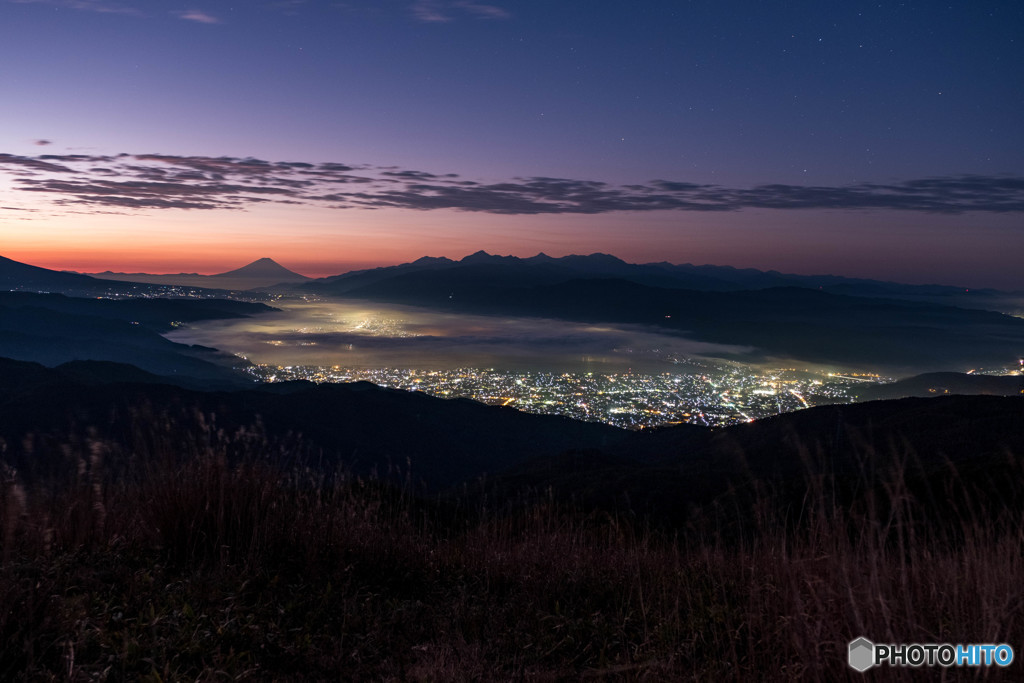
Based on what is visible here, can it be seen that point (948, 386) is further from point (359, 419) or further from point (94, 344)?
point (94, 344)

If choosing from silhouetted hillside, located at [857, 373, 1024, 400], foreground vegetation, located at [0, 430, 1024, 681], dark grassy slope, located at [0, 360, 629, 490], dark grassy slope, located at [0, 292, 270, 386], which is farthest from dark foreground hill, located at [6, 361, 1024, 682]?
dark grassy slope, located at [0, 292, 270, 386]

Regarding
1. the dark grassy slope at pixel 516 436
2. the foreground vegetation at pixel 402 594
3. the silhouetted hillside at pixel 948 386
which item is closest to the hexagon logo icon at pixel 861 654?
the foreground vegetation at pixel 402 594

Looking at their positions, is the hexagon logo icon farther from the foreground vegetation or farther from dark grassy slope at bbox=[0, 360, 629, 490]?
dark grassy slope at bbox=[0, 360, 629, 490]

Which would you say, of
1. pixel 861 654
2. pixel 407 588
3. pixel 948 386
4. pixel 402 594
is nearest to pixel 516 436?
pixel 407 588

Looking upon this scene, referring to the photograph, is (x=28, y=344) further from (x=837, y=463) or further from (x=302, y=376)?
(x=837, y=463)

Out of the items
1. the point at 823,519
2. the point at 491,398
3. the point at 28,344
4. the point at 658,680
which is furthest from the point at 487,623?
the point at 28,344

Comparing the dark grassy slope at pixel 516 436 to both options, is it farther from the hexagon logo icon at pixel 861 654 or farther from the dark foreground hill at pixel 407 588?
the hexagon logo icon at pixel 861 654
